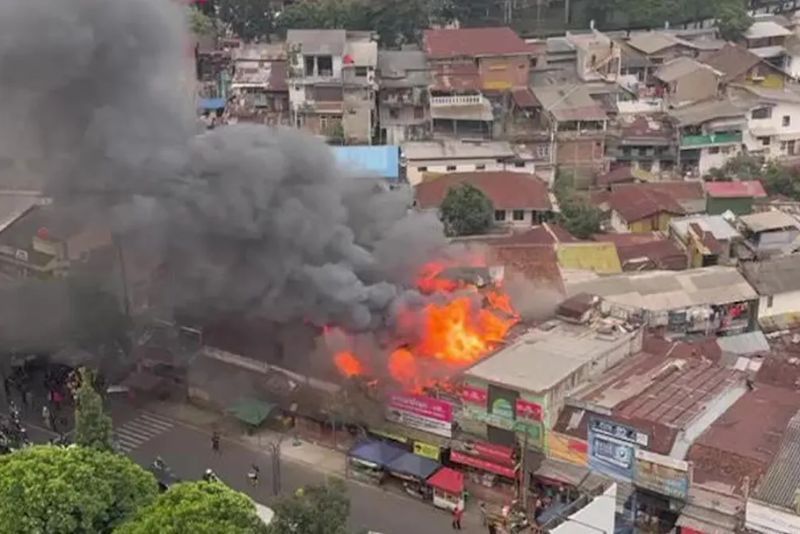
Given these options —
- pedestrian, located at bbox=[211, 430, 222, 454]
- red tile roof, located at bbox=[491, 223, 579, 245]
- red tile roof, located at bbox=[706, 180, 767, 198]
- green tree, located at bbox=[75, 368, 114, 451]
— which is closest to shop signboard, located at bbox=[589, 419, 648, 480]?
pedestrian, located at bbox=[211, 430, 222, 454]

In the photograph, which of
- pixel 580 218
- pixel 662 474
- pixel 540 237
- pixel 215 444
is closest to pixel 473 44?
pixel 580 218

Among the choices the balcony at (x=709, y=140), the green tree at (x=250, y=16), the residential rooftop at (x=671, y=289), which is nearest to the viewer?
the residential rooftop at (x=671, y=289)

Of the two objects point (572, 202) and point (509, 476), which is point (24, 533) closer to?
point (509, 476)

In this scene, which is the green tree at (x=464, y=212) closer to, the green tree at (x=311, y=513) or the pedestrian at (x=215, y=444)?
the pedestrian at (x=215, y=444)

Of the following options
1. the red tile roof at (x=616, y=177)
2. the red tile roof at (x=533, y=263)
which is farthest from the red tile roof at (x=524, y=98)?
the red tile roof at (x=533, y=263)

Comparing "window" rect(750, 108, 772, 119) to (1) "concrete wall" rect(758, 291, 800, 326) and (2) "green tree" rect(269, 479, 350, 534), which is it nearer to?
(1) "concrete wall" rect(758, 291, 800, 326)

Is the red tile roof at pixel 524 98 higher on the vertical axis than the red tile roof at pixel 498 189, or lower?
higher

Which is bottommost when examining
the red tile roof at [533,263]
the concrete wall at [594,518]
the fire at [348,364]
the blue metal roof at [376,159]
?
the concrete wall at [594,518]
